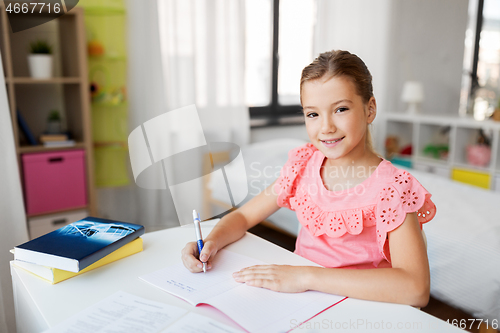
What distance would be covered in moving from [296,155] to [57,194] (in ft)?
4.89

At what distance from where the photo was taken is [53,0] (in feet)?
6.97

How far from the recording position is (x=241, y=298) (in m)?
0.72

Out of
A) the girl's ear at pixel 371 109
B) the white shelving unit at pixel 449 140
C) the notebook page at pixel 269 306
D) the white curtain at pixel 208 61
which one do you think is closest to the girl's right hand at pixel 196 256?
the notebook page at pixel 269 306

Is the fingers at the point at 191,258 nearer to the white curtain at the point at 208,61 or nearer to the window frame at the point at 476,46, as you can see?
the white curtain at the point at 208,61

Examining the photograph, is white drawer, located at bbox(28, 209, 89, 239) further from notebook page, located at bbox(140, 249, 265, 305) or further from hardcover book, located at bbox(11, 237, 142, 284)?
notebook page, located at bbox(140, 249, 265, 305)

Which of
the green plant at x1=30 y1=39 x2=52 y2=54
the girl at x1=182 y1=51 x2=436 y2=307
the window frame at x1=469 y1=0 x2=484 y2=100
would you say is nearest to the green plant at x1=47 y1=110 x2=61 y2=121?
the green plant at x1=30 y1=39 x2=52 y2=54

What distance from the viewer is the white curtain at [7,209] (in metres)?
1.33

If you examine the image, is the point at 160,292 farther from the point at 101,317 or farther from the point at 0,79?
the point at 0,79

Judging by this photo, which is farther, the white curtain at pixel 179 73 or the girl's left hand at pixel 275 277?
the white curtain at pixel 179 73

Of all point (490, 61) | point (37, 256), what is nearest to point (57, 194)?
point (37, 256)

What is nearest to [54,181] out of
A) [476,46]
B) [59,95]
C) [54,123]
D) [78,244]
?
[54,123]

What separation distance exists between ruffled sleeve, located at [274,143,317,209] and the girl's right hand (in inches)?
10.1

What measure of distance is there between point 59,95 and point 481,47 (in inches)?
147

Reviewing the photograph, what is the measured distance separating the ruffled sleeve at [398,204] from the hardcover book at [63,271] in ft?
1.75
